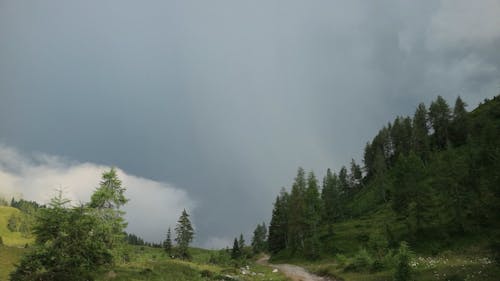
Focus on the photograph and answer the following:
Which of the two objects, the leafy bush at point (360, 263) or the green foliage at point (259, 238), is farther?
the green foliage at point (259, 238)

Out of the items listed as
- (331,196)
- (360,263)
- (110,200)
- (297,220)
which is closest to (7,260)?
(110,200)

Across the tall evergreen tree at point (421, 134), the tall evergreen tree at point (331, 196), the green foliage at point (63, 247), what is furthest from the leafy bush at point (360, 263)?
the tall evergreen tree at point (421, 134)

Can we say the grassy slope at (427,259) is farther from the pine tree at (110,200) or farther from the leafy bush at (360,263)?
the pine tree at (110,200)

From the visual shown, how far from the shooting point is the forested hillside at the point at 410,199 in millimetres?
45188

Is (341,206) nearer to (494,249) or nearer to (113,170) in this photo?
(113,170)

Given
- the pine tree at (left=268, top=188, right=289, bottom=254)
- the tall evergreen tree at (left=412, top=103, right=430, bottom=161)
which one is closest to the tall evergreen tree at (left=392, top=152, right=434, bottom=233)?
the pine tree at (left=268, top=188, right=289, bottom=254)

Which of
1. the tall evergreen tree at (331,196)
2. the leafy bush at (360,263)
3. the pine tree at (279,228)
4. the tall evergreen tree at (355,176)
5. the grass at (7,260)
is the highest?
the tall evergreen tree at (355,176)

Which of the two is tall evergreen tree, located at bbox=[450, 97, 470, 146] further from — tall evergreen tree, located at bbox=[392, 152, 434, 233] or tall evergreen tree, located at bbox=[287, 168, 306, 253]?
tall evergreen tree, located at bbox=[392, 152, 434, 233]

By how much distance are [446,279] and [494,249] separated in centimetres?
557

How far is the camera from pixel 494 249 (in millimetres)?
17219

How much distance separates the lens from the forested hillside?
1779 inches

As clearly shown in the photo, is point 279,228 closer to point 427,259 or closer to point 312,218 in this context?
point 312,218

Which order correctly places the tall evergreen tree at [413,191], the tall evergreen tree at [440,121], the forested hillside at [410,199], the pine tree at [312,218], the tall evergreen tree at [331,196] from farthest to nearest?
1. the tall evergreen tree at [440,121]
2. the tall evergreen tree at [331,196]
3. the pine tree at [312,218]
4. the tall evergreen tree at [413,191]
5. the forested hillside at [410,199]

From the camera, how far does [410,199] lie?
5450 centimetres
